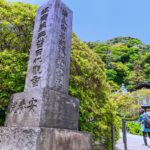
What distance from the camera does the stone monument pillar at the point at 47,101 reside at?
354cm

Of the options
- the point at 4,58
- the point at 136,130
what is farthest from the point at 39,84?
the point at 136,130

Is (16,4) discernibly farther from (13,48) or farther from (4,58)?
(4,58)

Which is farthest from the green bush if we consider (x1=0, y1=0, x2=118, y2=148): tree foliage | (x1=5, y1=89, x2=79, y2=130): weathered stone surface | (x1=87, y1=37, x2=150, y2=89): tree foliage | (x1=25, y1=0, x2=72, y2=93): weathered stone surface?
(x1=87, y1=37, x2=150, y2=89): tree foliage

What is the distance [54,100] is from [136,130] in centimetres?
1607

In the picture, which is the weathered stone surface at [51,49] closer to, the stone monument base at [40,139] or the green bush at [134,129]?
the stone monument base at [40,139]

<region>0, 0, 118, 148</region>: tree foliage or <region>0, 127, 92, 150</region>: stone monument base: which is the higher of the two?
<region>0, 0, 118, 148</region>: tree foliage

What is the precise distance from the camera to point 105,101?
802 centimetres

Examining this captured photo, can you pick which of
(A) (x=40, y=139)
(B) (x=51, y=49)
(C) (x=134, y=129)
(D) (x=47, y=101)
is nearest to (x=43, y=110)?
(D) (x=47, y=101)

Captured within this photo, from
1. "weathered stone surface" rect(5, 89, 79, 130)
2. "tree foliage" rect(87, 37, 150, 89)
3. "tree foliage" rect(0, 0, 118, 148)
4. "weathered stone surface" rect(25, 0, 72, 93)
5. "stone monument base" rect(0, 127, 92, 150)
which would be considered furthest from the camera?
"tree foliage" rect(87, 37, 150, 89)

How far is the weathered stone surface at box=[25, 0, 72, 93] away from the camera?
4.23 meters

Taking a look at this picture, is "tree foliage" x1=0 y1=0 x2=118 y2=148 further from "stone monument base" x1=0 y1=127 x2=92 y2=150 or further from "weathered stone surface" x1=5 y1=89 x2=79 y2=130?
"stone monument base" x1=0 y1=127 x2=92 y2=150

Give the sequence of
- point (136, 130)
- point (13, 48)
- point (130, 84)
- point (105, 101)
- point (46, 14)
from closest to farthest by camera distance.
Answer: point (46, 14) < point (13, 48) < point (105, 101) < point (136, 130) < point (130, 84)

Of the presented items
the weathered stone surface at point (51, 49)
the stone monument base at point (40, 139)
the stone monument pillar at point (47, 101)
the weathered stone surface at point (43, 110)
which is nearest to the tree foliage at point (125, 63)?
the weathered stone surface at point (51, 49)

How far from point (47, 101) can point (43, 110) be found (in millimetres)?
177
